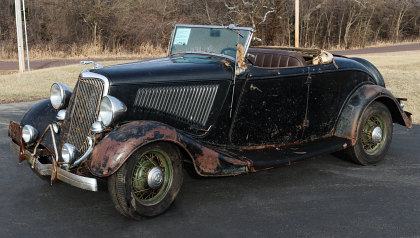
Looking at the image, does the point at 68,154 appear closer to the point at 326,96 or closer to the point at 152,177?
the point at 152,177

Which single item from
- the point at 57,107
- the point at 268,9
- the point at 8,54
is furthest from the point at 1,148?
the point at 268,9

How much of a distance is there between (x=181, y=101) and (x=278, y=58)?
5.37ft

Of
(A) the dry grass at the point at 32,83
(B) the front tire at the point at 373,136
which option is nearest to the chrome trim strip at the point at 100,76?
(B) the front tire at the point at 373,136

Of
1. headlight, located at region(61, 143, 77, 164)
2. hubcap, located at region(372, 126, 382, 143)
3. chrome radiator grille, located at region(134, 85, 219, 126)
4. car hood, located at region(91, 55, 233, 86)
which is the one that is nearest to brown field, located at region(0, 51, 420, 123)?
hubcap, located at region(372, 126, 382, 143)

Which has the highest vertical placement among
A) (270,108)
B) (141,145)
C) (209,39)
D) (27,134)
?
(209,39)

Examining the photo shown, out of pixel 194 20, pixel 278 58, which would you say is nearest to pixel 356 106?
pixel 278 58

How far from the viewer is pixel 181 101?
430 centimetres

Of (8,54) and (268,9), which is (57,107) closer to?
(8,54)

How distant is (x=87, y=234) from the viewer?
139 inches

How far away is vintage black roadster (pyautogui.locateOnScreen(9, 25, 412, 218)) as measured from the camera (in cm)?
378

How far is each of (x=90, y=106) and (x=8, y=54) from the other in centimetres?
2469

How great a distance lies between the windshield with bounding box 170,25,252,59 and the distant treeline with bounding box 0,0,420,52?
22246 millimetres

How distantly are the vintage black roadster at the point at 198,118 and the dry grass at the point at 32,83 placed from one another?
7.21 m

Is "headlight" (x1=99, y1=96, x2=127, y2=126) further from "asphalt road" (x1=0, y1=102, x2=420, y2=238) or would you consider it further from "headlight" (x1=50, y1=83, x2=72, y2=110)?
"headlight" (x1=50, y1=83, x2=72, y2=110)
